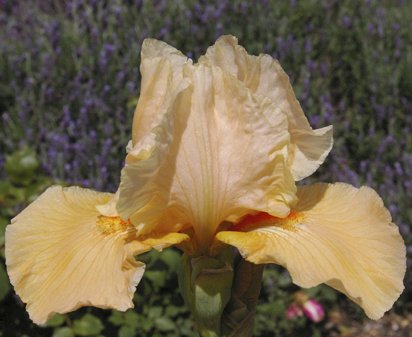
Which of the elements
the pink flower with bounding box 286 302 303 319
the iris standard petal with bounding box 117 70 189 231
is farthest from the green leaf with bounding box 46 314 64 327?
the iris standard petal with bounding box 117 70 189 231

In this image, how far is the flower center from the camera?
1179 millimetres

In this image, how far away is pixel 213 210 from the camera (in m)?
1.15

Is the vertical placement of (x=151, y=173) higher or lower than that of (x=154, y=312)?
higher

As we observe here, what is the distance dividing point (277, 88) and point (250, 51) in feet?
9.32

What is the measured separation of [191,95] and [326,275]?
332 mm

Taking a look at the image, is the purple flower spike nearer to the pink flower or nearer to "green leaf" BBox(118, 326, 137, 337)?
the pink flower

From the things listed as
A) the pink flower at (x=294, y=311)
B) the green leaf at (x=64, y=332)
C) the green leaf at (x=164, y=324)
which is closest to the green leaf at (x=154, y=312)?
the green leaf at (x=164, y=324)

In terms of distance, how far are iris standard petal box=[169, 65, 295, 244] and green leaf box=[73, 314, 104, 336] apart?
1290mm

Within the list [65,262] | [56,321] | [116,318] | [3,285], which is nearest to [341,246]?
[65,262]

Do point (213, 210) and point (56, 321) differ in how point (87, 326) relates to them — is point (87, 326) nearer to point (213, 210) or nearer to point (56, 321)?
point (56, 321)

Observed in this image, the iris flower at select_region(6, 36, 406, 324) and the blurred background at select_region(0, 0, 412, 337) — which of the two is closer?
the iris flower at select_region(6, 36, 406, 324)

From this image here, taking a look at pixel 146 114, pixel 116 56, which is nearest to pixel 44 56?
pixel 116 56

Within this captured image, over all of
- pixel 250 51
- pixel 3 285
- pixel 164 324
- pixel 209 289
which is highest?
pixel 209 289

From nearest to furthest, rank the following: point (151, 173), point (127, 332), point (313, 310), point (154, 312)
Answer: point (151, 173), point (127, 332), point (154, 312), point (313, 310)
